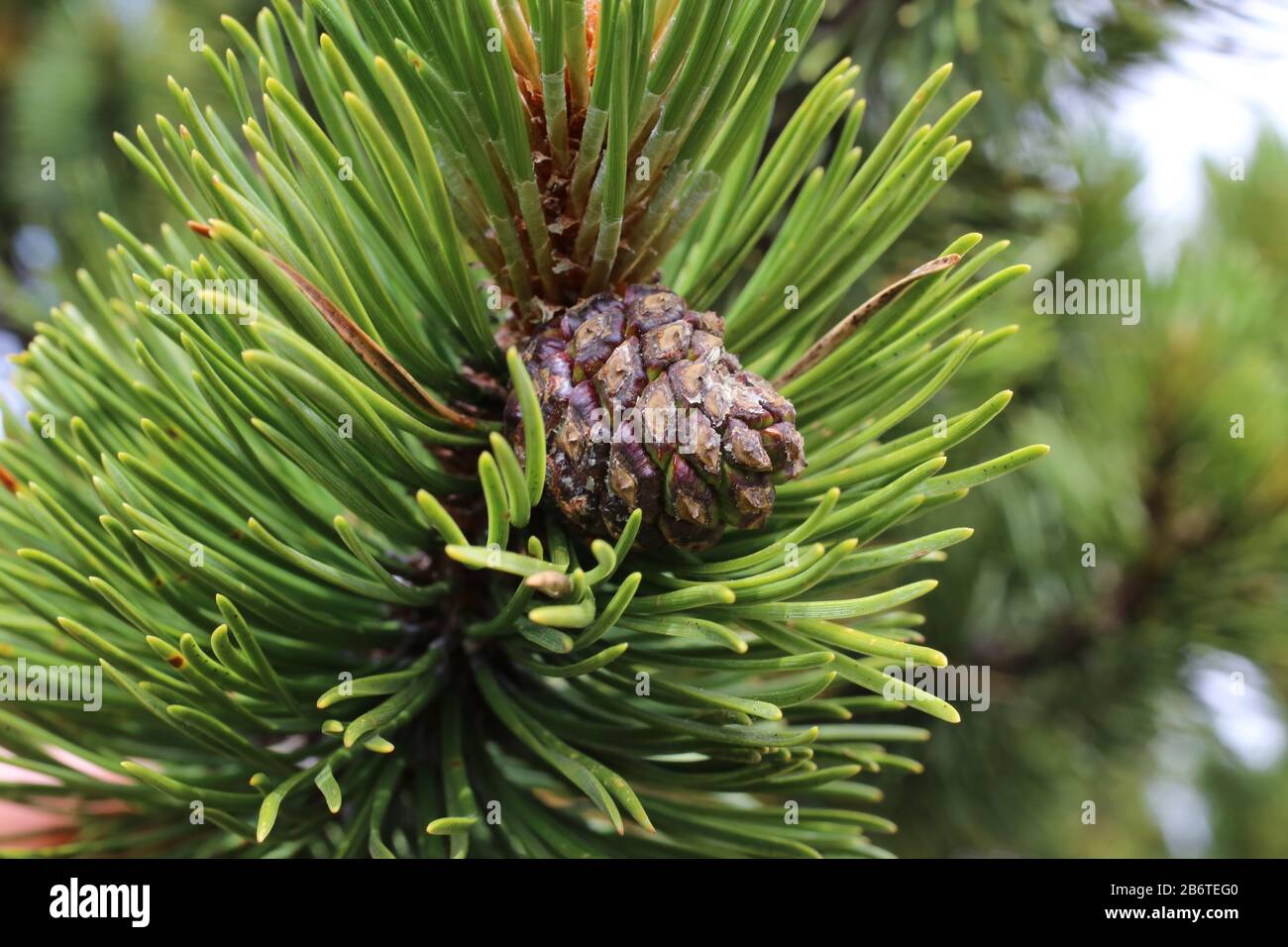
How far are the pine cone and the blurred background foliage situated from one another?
1.48 ft

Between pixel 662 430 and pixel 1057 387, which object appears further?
pixel 1057 387

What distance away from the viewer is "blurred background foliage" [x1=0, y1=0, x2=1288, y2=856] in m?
0.83

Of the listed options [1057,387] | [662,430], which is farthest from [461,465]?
[1057,387]

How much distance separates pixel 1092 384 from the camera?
3.64ft

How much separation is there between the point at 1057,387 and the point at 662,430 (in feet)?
3.15

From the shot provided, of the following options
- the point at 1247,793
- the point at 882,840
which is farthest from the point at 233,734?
the point at 1247,793

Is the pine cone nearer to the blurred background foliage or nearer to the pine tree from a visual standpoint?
the pine tree

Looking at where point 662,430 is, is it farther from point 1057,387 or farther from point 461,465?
point 1057,387

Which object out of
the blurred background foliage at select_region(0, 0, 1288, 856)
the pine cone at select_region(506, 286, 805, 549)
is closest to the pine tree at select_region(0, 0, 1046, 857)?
the pine cone at select_region(506, 286, 805, 549)

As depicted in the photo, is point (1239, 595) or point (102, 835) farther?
point (1239, 595)

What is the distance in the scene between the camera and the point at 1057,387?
121 cm

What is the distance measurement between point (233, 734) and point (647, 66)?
12.4 inches

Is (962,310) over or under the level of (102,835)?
over

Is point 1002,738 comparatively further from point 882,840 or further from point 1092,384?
point 1092,384
